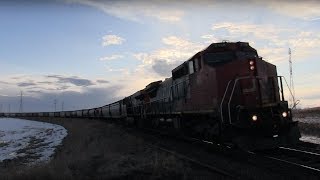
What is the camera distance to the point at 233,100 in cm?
1611

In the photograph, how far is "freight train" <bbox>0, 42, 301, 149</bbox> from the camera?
1501 centimetres

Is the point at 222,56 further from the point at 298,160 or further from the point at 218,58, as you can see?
the point at 298,160

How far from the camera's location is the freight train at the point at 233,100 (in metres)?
15.0

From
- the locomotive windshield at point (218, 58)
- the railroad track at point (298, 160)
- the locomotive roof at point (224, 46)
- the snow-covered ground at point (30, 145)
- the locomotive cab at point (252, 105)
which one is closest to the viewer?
the railroad track at point (298, 160)

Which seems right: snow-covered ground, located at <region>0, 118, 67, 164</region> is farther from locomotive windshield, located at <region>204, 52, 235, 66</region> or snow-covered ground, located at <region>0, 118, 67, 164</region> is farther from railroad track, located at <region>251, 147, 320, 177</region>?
railroad track, located at <region>251, 147, 320, 177</region>

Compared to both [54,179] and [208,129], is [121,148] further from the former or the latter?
[54,179]

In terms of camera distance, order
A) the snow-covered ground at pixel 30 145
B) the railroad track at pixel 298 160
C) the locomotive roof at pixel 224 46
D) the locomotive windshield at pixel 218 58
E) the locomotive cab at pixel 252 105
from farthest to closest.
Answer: the snow-covered ground at pixel 30 145 → the locomotive roof at pixel 224 46 → the locomotive windshield at pixel 218 58 → the locomotive cab at pixel 252 105 → the railroad track at pixel 298 160

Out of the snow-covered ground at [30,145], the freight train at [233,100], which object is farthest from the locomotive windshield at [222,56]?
the snow-covered ground at [30,145]

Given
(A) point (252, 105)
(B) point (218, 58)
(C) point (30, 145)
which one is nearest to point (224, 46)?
A: (B) point (218, 58)

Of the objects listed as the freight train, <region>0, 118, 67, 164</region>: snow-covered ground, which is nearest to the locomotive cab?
the freight train

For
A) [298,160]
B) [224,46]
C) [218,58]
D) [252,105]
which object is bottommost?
[298,160]

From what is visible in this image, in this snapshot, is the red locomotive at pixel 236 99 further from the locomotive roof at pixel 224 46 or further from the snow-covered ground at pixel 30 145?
the snow-covered ground at pixel 30 145

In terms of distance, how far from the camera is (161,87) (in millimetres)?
27188

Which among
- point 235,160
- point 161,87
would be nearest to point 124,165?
point 235,160
